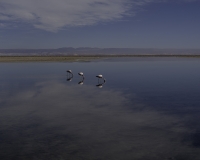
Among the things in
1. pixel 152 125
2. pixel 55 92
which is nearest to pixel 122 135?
pixel 152 125

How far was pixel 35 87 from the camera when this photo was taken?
29000 millimetres

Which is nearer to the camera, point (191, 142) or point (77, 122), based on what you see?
point (191, 142)

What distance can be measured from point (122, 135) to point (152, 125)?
236cm

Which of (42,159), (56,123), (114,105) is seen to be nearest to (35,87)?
(114,105)

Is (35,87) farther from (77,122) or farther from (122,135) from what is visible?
(122,135)

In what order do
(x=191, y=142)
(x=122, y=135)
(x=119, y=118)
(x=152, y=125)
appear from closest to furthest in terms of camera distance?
(x=191, y=142), (x=122, y=135), (x=152, y=125), (x=119, y=118)

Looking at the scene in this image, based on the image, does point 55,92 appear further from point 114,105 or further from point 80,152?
point 80,152

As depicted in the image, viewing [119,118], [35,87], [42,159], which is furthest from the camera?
[35,87]

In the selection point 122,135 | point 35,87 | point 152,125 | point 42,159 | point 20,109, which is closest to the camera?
point 42,159

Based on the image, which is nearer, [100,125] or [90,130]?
[90,130]

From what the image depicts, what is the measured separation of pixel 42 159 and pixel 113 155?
2.84 metres

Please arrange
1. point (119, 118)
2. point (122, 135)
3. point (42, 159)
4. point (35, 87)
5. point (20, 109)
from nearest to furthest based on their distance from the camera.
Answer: point (42, 159)
point (122, 135)
point (119, 118)
point (20, 109)
point (35, 87)

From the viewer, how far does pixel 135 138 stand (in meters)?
13.6

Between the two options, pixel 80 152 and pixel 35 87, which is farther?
pixel 35 87
